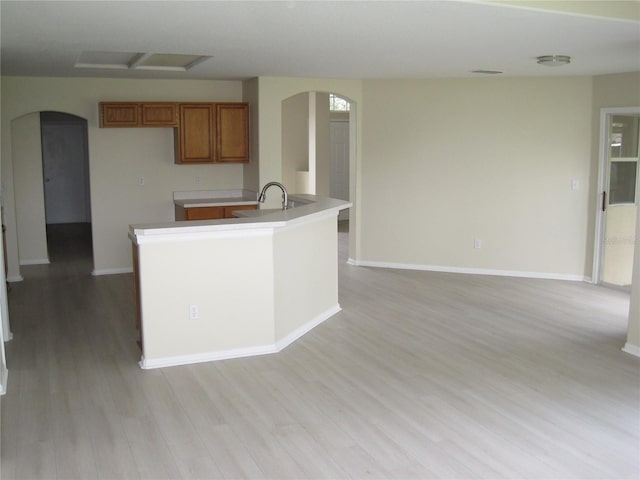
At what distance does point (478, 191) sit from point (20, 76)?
5.36 metres

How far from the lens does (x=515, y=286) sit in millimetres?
7059

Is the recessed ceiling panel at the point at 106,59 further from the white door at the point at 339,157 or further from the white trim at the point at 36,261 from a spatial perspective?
the white door at the point at 339,157

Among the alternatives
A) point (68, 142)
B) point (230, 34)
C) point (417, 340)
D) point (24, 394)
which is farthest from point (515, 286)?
point (68, 142)

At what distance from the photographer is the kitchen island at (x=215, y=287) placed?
445cm

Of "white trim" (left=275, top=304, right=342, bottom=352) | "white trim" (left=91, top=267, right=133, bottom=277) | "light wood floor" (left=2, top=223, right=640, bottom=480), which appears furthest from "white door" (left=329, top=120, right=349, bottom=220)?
"white trim" (left=275, top=304, right=342, bottom=352)

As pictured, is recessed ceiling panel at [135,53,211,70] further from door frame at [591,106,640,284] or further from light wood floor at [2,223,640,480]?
door frame at [591,106,640,284]

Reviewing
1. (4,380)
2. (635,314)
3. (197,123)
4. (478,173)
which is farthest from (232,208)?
(635,314)

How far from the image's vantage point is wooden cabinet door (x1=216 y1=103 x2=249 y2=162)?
25.4ft

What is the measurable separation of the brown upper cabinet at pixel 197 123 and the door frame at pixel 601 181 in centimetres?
407

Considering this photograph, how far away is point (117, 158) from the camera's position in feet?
24.9

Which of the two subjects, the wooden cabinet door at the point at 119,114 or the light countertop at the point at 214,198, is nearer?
the wooden cabinet door at the point at 119,114

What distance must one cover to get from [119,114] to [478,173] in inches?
167

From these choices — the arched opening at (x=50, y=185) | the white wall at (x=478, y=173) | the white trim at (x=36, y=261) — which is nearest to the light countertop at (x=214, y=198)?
the white wall at (x=478, y=173)

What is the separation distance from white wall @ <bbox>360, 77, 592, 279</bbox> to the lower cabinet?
65.1 inches
